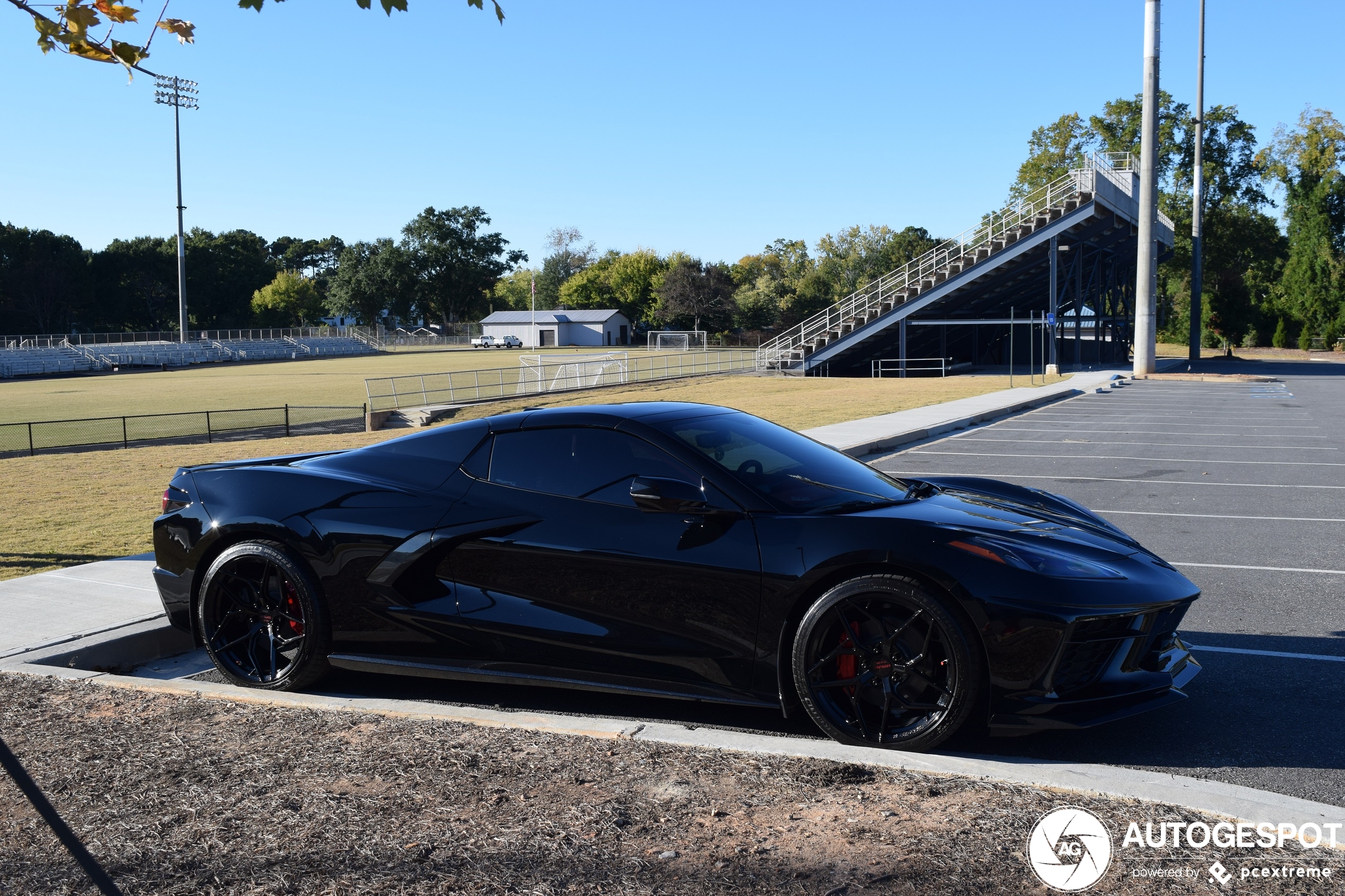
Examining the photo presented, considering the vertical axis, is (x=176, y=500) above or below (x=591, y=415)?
below

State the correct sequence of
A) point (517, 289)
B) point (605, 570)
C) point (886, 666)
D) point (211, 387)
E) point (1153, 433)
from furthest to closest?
point (517, 289), point (211, 387), point (1153, 433), point (605, 570), point (886, 666)

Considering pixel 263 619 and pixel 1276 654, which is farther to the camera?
pixel 1276 654

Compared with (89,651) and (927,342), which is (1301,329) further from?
(89,651)

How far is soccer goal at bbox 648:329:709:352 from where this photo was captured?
97.0 m

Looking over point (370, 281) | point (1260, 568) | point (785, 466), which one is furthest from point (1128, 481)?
point (370, 281)

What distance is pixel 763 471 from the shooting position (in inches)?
187

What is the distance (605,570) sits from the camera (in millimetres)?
4523

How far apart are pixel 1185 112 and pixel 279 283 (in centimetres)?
9995

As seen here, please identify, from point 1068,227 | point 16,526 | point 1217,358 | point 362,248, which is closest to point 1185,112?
point 1217,358

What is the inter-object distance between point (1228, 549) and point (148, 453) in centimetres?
1891

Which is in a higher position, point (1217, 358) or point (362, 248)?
point (362, 248)

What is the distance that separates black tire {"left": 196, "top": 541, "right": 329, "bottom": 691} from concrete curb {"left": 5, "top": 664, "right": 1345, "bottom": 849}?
0.47ft

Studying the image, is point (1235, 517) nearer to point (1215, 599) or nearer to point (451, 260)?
point (1215, 599)

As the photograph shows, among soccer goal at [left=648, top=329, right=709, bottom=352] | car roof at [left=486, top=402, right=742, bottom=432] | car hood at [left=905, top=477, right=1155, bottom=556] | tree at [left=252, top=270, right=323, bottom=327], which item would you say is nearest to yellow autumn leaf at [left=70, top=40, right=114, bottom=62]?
car roof at [left=486, top=402, right=742, bottom=432]
